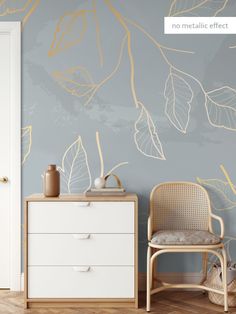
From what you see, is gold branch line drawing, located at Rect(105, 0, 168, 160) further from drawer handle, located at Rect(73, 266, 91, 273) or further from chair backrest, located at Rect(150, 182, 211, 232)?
drawer handle, located at Rect(73, 266, 91, 273)

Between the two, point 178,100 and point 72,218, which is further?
point 178,100

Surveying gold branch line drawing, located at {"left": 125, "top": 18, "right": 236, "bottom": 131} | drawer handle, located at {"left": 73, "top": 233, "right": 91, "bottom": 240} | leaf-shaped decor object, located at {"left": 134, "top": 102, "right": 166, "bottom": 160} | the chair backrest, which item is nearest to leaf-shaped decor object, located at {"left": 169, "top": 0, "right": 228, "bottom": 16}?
gold branch line drawing, located at {"left": 125, "top": 18, "right": 236, "bottom": 131}

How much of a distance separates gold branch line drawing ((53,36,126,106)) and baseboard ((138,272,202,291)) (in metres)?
1.42

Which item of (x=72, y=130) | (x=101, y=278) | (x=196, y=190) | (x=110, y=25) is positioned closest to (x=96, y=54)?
(x=110, y=25)

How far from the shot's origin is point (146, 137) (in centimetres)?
335

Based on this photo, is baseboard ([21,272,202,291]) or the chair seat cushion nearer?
the chair seat cushion

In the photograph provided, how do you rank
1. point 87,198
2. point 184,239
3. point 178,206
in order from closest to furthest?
point 184,239 → point 87,198 → point 178,206

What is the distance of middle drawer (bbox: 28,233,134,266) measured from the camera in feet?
9.57

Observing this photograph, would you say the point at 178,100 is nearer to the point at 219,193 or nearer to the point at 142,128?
the point at 142,128

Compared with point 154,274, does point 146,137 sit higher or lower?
higher

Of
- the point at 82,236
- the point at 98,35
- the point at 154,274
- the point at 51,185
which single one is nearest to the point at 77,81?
the point at 98,35

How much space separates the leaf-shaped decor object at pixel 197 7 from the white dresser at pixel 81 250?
4.97 feet

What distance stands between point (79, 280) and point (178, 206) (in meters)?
0.92

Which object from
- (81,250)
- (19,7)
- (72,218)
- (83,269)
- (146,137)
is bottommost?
(83,269)
